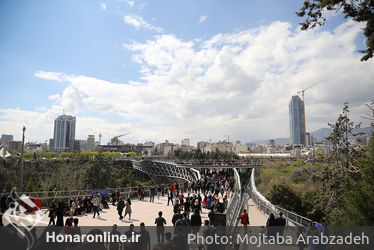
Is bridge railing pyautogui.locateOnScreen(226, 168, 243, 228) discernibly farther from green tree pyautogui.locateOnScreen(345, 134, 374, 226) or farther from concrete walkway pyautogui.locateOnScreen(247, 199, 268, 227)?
green tree pyautogui.locateOnScreen(345, 134, 374, 226)

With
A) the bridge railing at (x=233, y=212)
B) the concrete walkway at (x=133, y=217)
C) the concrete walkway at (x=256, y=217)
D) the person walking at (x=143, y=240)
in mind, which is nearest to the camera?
the person walking at (x=143, y=240)

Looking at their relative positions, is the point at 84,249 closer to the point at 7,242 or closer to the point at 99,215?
the point at 7,242

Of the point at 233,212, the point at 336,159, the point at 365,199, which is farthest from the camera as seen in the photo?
the point at 336,159

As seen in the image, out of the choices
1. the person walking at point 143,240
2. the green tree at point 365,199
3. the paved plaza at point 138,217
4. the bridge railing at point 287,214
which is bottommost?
the paved plaza at point 138,217

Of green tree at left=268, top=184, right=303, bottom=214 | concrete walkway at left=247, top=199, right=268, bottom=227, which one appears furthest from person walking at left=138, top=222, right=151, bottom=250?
green tree at left=268, top=184, right=303, bottom=214

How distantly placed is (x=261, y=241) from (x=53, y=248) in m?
6.45

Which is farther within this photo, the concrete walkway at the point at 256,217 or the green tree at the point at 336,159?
the green tree at the point at 336,159

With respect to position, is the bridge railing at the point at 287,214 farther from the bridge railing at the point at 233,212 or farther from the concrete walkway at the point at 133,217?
the concrete walkway at the point at 133,217

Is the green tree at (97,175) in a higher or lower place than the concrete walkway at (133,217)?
lower

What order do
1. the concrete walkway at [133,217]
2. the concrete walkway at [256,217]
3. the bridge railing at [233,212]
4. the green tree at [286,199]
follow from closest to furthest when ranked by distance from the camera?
1. the bridge railing at [233,212]
2. the concrete walkway at [133,217]
3. the concrete walkway at [256,217]
4. the green tree at [286,199]

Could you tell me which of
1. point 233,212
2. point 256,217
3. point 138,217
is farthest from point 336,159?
point 138,217

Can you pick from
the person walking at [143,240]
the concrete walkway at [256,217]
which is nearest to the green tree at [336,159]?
the concrete walkway at [256,217]

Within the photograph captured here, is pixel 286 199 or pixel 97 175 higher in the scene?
pixel 286 199

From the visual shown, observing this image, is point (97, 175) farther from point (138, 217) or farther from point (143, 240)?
→ point (143, 240)
